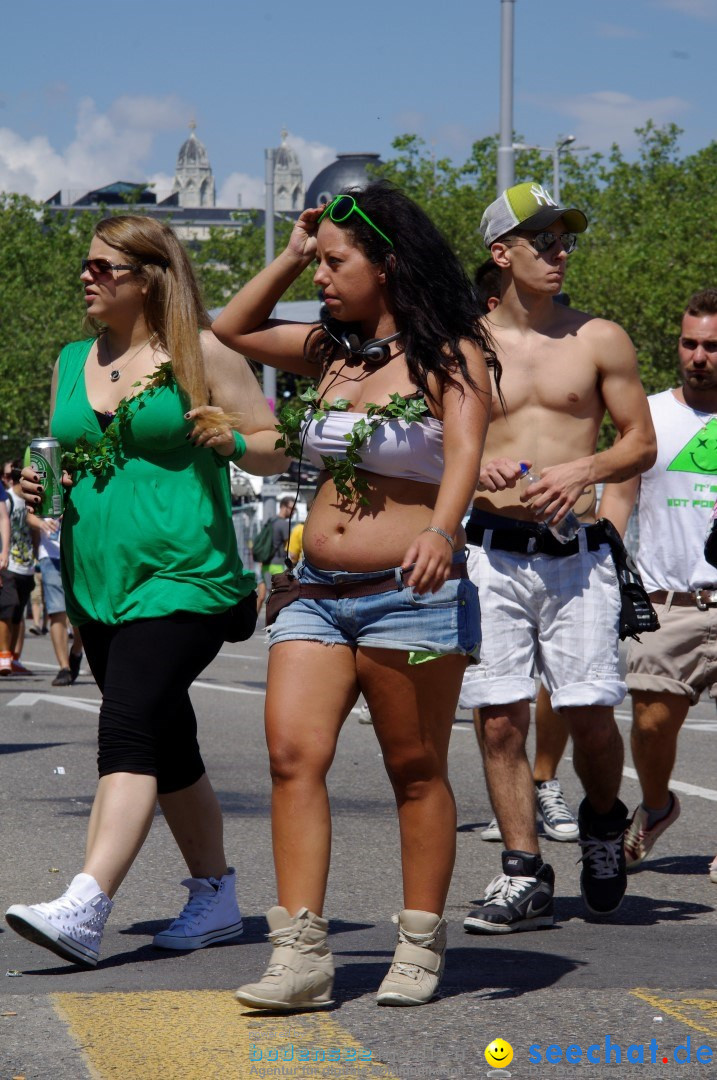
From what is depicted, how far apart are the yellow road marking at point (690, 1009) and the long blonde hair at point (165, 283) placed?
6.65 feet

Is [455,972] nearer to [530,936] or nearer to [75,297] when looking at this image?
[530,936]

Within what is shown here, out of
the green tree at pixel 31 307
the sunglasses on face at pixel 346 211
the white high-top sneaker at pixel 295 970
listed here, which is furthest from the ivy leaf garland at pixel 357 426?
the green tree at pixel 31 307

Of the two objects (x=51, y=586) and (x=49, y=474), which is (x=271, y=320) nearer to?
(x=49, y=474)

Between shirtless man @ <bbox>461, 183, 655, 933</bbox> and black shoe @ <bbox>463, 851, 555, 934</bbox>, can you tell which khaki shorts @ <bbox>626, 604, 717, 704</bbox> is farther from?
black shoe @ <bbox>463, 851, 555, 934</bbox>

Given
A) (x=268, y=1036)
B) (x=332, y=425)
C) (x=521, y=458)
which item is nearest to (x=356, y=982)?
(x=268, y=1036)

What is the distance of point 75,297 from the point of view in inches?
2422

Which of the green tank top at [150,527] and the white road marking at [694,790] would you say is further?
the white road marking at [694,790]

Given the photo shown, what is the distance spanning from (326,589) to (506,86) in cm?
1548

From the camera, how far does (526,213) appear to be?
539 centimetres

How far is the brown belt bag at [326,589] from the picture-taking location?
4094 mm

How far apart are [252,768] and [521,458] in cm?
438

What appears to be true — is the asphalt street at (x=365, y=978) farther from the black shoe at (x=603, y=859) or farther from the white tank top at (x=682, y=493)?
the white tank top at (x=682, y=493)

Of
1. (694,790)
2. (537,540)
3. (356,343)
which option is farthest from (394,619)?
(694,790)

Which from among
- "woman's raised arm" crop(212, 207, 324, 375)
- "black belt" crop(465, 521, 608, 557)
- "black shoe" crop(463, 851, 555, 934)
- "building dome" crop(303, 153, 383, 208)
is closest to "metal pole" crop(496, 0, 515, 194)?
"black belt" crop(465, 521, 608, 557)
